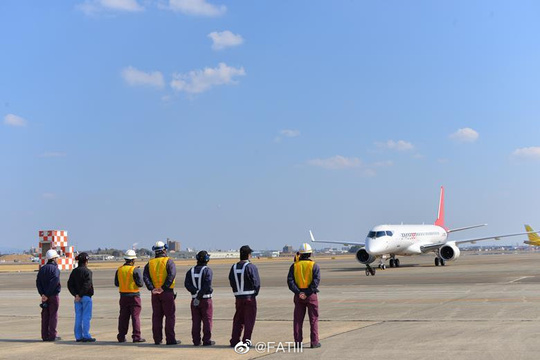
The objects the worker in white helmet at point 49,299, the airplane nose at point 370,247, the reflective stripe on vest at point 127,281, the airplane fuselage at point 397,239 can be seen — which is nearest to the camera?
the reflective stripe on vest at point 127,281

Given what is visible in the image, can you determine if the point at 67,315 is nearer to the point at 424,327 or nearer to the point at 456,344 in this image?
the point at 424,327

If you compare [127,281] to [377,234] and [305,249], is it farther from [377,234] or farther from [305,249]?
[377,234]

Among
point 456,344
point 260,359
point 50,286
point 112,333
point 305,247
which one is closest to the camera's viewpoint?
point 260,359

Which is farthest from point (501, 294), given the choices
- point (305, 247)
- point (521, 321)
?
point (305, 247)

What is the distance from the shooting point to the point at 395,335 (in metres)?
Result: 13.3

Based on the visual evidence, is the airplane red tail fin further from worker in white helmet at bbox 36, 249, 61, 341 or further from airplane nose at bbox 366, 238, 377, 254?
worker in white helmet at bbox 36, 249, 61, 341

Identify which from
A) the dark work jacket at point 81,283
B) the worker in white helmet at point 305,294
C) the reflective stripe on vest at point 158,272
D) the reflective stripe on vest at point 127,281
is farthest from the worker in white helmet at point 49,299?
the worker in white helmet at point 305,294

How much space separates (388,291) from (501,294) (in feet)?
14.5

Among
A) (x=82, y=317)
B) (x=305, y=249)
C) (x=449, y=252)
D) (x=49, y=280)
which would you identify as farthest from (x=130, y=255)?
(x=449, y=252)

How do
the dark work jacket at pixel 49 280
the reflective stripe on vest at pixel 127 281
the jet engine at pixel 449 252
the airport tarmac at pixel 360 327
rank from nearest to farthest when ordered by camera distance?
1. the airport tarmac at pixel 360 327
2. the reflective stripe on vest at pixel 127 281
3. the dark work jacket at pixel 49 280
4. the jet engine at pixel 449 252

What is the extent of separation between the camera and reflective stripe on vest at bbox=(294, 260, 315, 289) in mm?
12258

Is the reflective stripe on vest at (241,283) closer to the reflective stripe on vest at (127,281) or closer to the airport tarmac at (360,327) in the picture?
the airport tarmac at (360,327)

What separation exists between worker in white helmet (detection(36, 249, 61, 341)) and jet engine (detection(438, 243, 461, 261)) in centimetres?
4230

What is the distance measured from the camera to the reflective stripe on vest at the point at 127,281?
1373 cm
